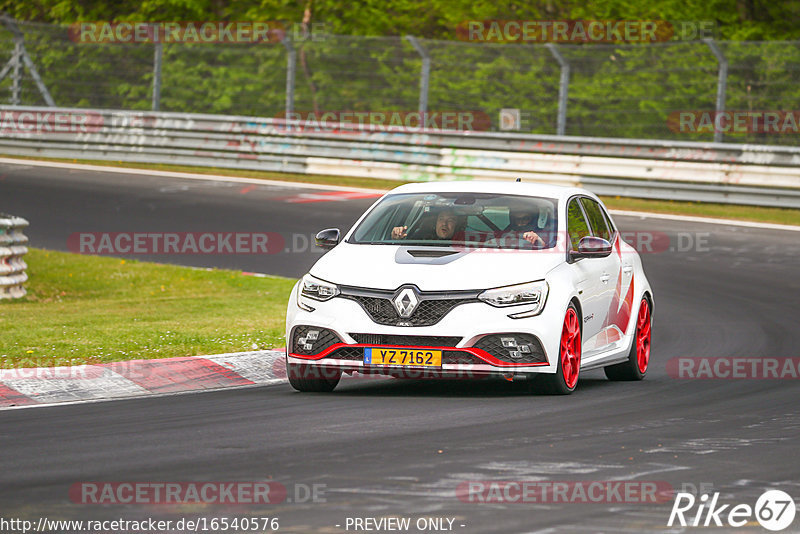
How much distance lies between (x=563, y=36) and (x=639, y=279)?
25727 millimetres

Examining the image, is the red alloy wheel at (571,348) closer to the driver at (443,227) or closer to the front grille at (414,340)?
the front grille at (414,340)

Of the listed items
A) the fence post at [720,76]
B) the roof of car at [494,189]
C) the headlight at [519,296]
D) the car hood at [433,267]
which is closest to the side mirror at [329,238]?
the car hood at [433,267]

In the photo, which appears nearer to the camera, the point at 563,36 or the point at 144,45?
the point at 144,45

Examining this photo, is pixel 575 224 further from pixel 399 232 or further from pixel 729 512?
pixel 729 512

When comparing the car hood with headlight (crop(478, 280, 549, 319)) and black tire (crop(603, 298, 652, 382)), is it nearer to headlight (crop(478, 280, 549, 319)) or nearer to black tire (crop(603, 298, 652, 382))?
headlight (crop(478, 280, 549, 319))

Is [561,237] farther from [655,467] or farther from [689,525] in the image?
[689,525]

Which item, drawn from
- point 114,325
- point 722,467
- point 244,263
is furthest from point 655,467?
point 244,263

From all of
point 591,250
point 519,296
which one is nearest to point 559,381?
point 519,296

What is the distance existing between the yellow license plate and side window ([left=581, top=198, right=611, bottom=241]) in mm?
2512

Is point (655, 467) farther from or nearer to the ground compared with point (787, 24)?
nearer to the ground

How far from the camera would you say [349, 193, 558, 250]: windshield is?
10.6m

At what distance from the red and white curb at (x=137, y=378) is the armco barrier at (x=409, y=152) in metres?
14.8

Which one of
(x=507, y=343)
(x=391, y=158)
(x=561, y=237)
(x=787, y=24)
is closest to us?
(x=507, y=343)

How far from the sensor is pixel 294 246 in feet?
68.6
